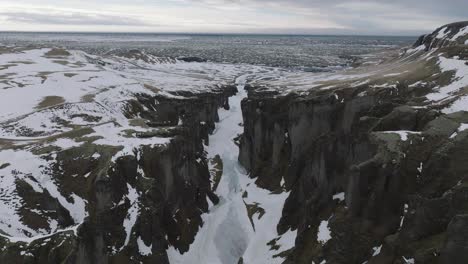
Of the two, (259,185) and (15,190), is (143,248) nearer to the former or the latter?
(15,190)

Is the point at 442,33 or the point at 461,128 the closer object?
the point at 461,128

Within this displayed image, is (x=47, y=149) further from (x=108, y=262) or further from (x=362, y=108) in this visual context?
(x=362, y=108)

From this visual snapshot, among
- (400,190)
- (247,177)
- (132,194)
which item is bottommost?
(247,177)

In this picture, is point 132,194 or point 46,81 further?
point 46,81

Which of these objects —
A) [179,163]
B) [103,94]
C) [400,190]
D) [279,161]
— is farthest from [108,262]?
[103,94]

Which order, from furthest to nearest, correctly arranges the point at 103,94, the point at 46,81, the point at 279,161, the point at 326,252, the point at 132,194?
the point at 46,81
the point at 103,94
the point at 279,161
the point at 132,194
the point at 326,252

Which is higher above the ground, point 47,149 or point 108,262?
point 47,149

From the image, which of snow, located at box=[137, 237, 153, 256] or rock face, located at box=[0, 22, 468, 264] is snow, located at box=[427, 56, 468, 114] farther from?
snow, located at box=[137, 237, 153, 256]

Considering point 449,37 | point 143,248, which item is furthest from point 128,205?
point 449,37
